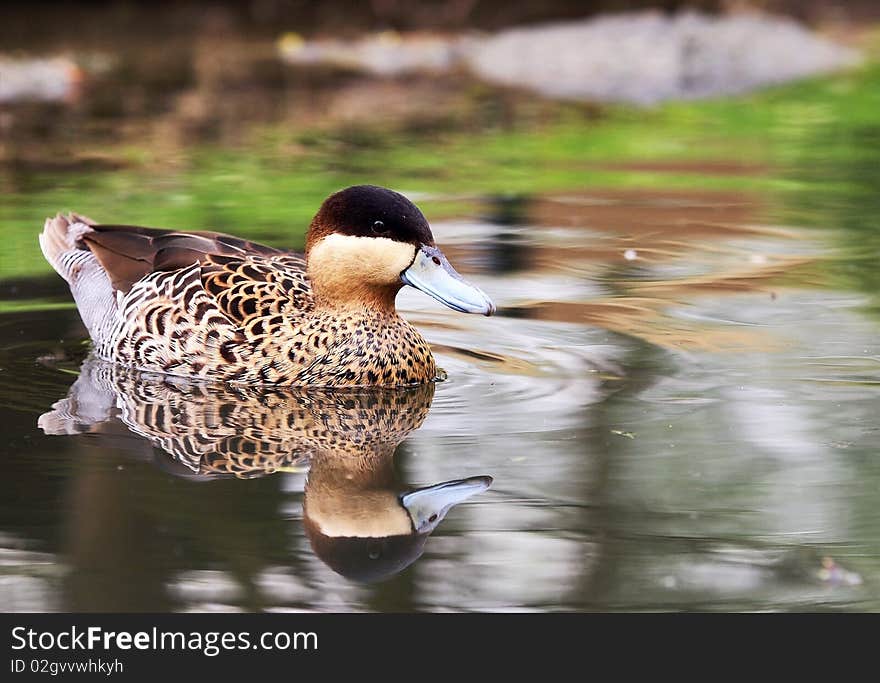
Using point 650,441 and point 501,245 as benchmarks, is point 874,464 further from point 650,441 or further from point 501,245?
point 501,245

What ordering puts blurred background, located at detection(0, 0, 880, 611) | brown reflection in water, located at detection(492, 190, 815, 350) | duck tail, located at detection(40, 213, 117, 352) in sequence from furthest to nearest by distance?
brown reflection in water, located at detection(492, 190, 815, 350) < duck tail, located at detection(40, 213, 117, 352) < blurred background, located at detection(0, 0, 880, 611)

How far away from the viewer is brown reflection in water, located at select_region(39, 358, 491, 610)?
5203 millimetres

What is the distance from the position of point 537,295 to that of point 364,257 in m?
1.82

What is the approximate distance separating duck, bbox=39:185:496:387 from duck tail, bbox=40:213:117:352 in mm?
251

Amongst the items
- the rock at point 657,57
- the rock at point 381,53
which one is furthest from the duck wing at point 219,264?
the rock at point 381,53

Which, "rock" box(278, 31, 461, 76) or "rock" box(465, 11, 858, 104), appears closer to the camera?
"rock" box(465, 11, 858, 104)

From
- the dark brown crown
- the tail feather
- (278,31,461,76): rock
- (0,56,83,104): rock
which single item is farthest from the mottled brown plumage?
(278,31,461,76): rock

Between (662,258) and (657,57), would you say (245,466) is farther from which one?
(657,57)

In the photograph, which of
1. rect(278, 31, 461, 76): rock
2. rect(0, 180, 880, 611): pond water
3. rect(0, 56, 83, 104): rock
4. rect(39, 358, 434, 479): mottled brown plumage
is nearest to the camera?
rect(0, 180, 880, 611): pond water

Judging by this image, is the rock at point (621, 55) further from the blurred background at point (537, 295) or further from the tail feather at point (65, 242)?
the tail feather at point (65, 242)

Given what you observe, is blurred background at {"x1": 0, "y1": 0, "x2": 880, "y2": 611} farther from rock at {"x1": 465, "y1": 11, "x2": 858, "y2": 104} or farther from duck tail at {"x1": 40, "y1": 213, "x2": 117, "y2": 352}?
duck tail at {"x1": 40, "y1": 213, "x2": 117, "y2": 352}

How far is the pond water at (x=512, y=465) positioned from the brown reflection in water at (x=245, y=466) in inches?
0.5
